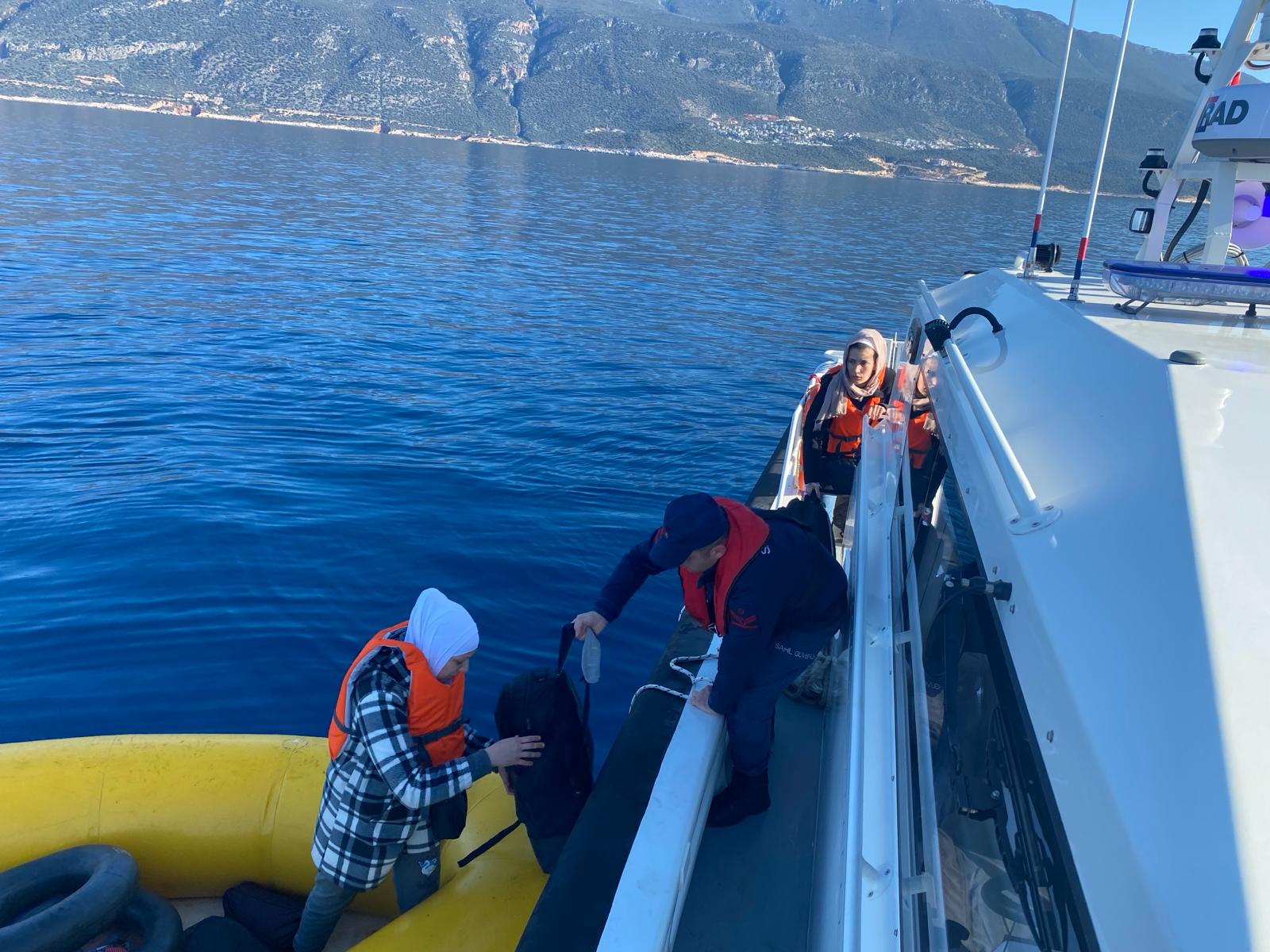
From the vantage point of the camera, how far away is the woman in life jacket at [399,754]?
9.66ft

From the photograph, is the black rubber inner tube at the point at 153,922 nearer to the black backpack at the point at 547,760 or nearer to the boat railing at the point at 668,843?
the black backpack at the point at 547,760

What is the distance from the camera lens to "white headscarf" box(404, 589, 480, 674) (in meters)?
2.97

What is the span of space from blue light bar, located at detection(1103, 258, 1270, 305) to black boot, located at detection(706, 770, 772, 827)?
8.82 ft

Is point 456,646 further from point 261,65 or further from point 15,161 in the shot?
point 261,65

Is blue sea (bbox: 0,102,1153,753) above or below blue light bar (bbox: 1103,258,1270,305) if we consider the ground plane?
below

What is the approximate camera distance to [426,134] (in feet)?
481

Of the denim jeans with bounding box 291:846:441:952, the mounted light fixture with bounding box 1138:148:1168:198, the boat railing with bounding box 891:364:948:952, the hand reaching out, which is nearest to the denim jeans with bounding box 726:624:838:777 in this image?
the boat railing with bounding box 891:364:948:952

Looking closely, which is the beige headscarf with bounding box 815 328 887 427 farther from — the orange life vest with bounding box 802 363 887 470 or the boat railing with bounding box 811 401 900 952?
the boat railing with bounding box 811 401 900 952

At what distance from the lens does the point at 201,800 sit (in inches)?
159

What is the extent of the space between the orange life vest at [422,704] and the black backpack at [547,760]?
0.27 metres

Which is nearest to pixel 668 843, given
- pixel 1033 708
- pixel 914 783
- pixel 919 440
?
pixel 914 783

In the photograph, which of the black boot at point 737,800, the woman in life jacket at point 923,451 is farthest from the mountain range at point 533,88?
the black boot at point 737,800

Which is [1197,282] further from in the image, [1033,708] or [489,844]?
[489,844]

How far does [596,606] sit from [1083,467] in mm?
1881
